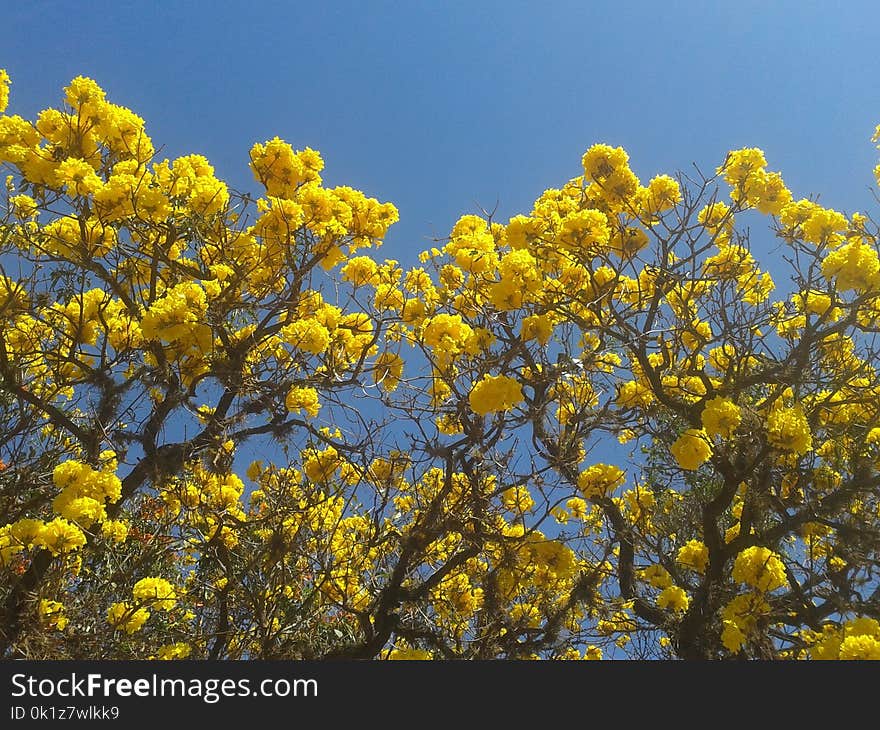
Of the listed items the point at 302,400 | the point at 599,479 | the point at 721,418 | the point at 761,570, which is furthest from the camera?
the point at 302,400

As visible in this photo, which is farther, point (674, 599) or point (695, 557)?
point (695, 557)

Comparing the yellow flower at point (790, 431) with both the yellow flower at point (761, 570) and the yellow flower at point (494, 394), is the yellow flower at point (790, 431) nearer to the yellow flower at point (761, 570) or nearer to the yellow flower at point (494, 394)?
the yellow flower at point (761, 570)

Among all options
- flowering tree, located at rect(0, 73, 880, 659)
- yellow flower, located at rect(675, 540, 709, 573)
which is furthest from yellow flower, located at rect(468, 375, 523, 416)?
yellow flower, located at rect(675, 540, 709, 573)

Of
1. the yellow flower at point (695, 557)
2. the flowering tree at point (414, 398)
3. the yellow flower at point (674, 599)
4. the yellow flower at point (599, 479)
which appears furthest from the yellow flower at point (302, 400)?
the yellow flower at point (695, 557)

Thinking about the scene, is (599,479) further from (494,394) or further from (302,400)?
(302,400)

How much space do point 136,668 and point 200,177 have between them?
2542 millimetres

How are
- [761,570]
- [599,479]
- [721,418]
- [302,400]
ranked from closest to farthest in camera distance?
1. [761,570]
2. [721,418]
3. [599,479]
4. [302,400]

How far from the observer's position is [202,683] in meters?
2.80

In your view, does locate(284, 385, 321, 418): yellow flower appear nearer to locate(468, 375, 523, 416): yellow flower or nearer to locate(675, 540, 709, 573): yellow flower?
locate(468, 375, 523, 416): yellow flower

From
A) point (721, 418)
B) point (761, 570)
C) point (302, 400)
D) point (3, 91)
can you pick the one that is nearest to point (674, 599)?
point (761, 570)

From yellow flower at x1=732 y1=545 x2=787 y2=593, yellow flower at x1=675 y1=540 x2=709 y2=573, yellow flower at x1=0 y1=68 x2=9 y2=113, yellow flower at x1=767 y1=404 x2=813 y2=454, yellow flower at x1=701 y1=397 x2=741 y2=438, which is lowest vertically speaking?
yellow flower at x1=732 y1=545 x2=787 y2=593

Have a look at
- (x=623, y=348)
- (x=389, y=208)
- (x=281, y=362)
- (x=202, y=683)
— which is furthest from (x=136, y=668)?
(x=623, y=348)

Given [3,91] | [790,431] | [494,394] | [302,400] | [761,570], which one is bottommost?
[761,570]

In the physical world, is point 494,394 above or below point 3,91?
below
